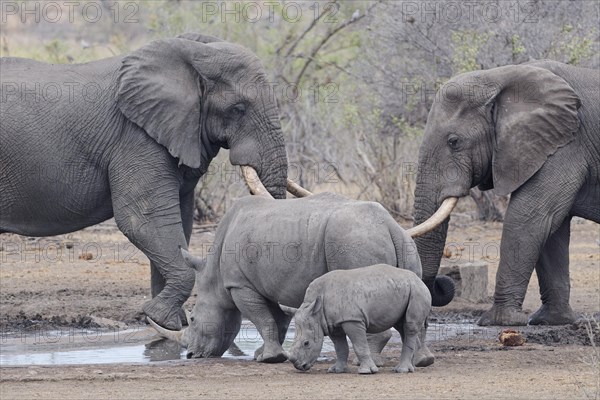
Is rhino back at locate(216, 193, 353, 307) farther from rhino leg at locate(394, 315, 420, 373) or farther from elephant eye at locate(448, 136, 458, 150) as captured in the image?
elephant eye at locate(448, 136, 458, 150)

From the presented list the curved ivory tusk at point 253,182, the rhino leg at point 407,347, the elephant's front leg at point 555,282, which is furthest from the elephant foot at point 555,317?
the rhino leg at point 407,347

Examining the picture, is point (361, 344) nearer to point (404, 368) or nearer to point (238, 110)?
point (404, 368)

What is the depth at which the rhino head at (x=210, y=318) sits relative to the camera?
1000 centimetres

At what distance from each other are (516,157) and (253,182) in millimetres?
2230

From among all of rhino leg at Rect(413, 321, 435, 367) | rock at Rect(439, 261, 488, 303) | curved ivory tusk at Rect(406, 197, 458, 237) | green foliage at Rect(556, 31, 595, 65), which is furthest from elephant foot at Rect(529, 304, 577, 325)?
green foliage at Rect(556, 31, 595, 65)

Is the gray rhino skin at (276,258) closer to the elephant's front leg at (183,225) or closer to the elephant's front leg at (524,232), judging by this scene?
the elephant's front leg at (183,225)

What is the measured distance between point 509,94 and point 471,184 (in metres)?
0.85

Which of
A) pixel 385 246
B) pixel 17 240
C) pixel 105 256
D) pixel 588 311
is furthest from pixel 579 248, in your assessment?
pixel 385 246

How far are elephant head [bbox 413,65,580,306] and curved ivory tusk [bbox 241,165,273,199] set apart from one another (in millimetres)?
1432

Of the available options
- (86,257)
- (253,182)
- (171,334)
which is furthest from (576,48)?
(171,334)

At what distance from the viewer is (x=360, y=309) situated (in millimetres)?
8883

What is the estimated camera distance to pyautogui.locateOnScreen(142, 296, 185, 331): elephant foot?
11.4m

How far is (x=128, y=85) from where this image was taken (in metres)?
11.7

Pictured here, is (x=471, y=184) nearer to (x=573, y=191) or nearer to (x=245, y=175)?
(x=573, y=191)
